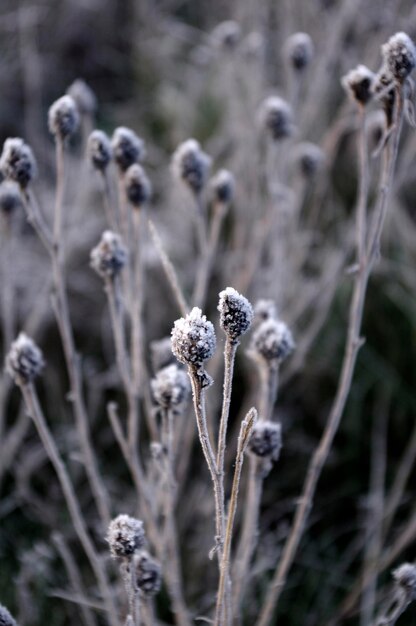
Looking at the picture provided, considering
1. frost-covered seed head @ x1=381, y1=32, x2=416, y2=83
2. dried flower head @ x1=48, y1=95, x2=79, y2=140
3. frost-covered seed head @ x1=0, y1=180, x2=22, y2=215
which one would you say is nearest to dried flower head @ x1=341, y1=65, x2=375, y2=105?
frost-covered seed head @ x1=381, y1=32, x2=416, y2=83

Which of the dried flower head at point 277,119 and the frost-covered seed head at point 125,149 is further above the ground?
the dried flower head at point 277,119

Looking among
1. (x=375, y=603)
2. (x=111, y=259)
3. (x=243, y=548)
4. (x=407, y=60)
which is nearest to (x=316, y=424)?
(x=375, y=603)

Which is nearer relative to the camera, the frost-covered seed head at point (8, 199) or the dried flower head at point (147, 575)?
the dried flower head at point (147, 575)

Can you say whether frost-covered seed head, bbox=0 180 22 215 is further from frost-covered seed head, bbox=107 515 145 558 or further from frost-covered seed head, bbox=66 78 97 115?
frost-covered seed head, bbox=107 515 145 558

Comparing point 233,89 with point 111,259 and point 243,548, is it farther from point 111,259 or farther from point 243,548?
point 243,548

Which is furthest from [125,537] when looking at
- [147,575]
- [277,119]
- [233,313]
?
[277,119]

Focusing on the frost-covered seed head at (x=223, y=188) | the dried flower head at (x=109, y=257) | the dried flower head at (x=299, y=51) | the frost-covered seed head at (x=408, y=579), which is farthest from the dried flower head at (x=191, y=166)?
the frost-covered seed head at (x=408, y=579)

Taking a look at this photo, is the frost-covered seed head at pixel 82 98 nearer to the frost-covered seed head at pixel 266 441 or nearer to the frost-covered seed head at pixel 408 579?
the frost-covered seed head at pixel 266 441
